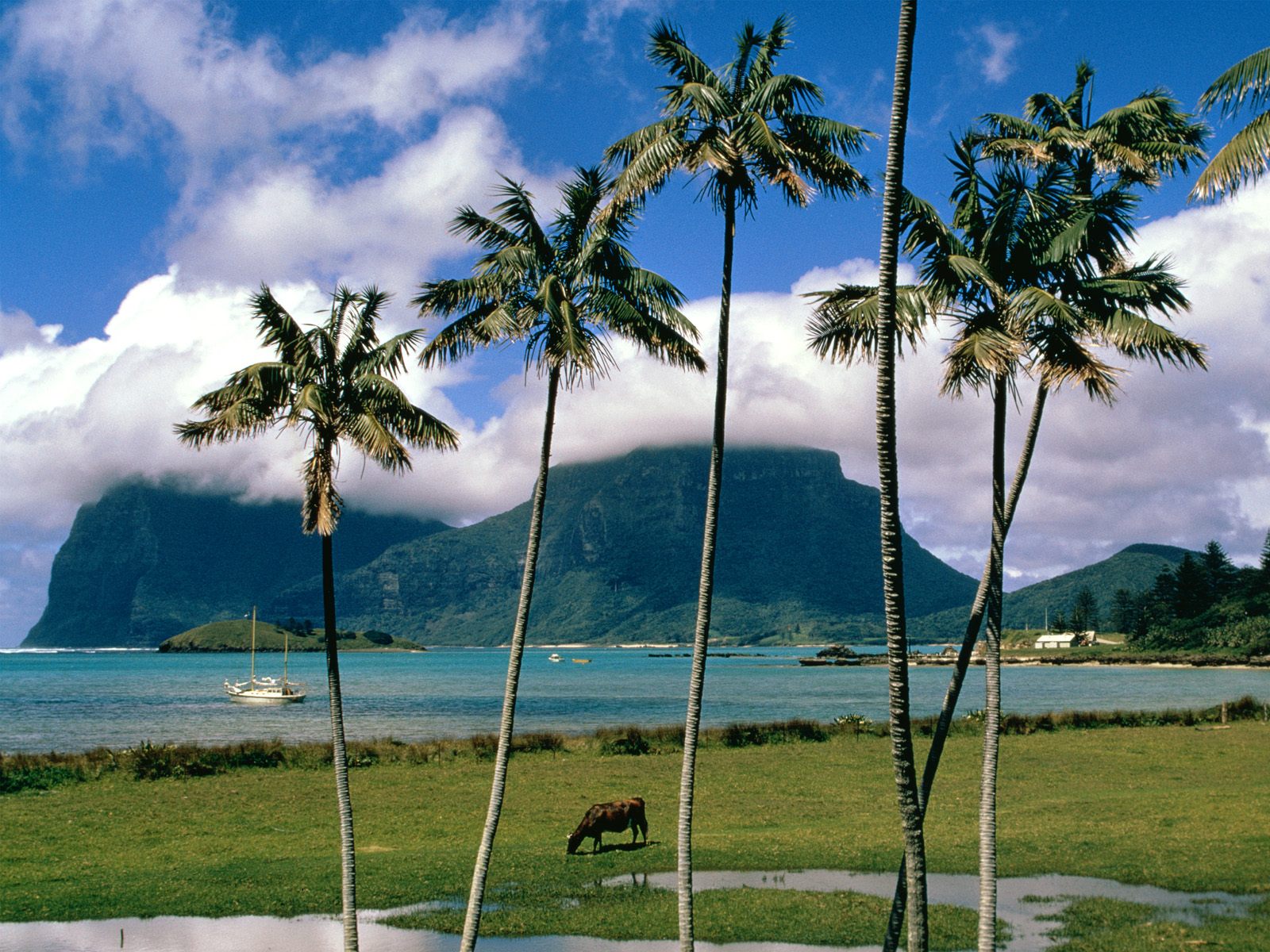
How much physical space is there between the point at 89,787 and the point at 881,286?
37373mm

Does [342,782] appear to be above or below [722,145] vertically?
below

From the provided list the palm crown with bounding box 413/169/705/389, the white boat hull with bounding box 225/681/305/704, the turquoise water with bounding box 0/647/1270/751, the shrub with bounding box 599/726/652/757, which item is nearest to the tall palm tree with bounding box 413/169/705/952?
the palm crown with bounding box 413/169/705/389

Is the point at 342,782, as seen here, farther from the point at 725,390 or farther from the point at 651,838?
the point at 651,838

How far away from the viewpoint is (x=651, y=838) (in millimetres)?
27875

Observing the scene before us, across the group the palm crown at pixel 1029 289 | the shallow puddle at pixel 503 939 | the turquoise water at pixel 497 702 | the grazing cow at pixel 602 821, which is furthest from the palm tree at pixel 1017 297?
the turquoise water at pixel 497 702

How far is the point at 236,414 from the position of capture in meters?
16.9

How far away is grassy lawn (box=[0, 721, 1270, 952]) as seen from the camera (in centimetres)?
1956

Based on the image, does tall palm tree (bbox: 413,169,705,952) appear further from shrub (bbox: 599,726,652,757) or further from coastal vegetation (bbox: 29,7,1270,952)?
shrub (bbox: 599,726,652,757)

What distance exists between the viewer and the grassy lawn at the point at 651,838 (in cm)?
1956

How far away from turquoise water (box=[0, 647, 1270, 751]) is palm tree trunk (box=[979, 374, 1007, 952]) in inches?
2248

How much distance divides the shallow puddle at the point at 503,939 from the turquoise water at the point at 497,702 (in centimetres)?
4854

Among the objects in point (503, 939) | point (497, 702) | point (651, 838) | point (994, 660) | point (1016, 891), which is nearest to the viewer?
point (994, 660)

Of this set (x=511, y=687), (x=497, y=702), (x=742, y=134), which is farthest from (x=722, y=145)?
(x=497, y=702)

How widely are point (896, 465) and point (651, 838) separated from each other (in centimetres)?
1956
